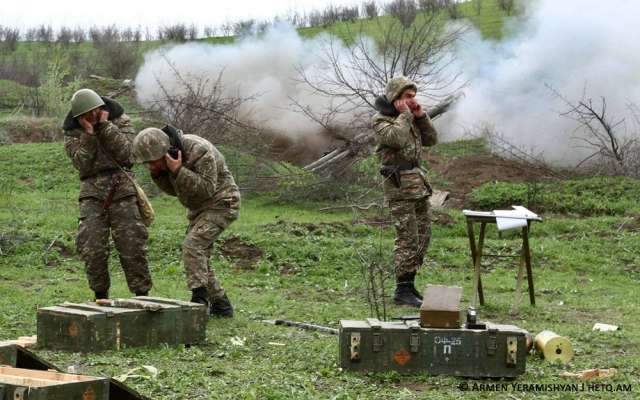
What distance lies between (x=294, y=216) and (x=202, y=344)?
850cm

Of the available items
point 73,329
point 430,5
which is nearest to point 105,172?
point 73,329

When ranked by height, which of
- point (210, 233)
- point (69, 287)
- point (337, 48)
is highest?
point (337, 48)

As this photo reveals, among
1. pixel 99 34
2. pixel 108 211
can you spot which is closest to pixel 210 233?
pixel 108 211

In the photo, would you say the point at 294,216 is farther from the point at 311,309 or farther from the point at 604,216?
the point at 311,309

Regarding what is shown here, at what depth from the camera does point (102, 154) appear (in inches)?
362

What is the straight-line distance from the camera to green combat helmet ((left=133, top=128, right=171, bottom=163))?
8383 mm

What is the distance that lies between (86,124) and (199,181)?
1.24 meters

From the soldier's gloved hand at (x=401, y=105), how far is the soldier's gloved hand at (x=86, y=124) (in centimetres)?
298

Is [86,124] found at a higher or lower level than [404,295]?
higher

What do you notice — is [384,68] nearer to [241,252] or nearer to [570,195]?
[570,195]

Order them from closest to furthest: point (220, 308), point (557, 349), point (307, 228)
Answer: point (557, 349), point (220, 308), point (307, 228)

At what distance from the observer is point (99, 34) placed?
43.9 m

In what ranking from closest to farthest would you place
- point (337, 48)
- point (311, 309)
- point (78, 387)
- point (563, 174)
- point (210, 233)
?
point (78, 387) → point (210, 233) → point (311, 309) → point (563, 174) → point (337, 48)

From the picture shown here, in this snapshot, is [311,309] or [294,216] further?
[294,216]
